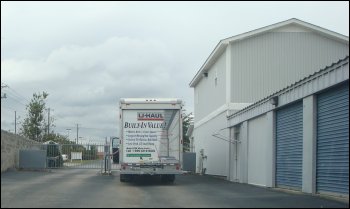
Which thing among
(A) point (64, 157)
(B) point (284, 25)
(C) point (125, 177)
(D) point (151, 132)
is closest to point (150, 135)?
(D) point (151, 132)

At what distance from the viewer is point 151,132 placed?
22312 mm

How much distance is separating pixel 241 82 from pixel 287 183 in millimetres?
9631

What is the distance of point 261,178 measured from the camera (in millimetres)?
22219

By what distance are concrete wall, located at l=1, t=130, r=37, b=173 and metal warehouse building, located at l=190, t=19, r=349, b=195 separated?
465 inches

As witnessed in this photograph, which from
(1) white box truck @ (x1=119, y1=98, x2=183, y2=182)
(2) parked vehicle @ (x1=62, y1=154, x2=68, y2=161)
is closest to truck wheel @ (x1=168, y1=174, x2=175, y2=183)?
(1) white box truck @ (x1=119, y1=98, x2=183, y2=182)

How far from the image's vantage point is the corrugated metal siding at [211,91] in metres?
29.7

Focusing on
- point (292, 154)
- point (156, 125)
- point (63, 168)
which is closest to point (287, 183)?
point (292, 154)

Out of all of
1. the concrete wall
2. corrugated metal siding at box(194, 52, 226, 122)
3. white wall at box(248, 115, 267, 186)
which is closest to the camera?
white wall at box(248, 115, 267, 186)

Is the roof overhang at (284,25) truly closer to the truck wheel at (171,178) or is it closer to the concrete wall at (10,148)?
the truck wheel at (171,178)

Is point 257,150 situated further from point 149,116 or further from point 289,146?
point 149,116

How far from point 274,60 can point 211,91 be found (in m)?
6.36

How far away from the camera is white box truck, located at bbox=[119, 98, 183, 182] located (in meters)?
22.2

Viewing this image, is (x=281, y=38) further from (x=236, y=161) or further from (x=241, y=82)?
(x=236, y=161)

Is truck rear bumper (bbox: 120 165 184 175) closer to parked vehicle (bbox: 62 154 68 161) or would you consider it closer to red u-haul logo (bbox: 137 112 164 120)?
red u-haul logo (bbox: 137 112 164 120)
